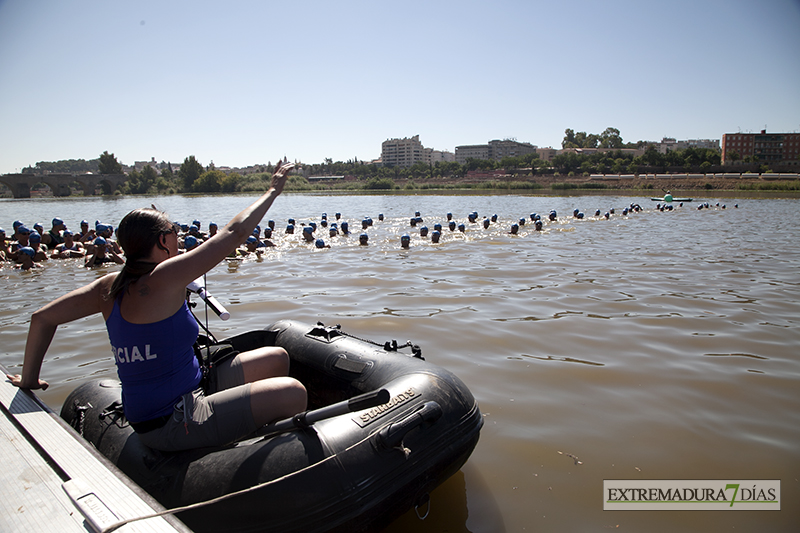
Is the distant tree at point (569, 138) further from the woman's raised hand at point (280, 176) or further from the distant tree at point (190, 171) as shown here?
the woman's raised hand at point (280, 176)

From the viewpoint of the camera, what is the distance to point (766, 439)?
147 inches

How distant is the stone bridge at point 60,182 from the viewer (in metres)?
70.6

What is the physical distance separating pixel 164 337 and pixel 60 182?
92.8 metres

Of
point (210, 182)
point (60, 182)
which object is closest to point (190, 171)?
point (210, 182)

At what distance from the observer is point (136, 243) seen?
7.60 ft

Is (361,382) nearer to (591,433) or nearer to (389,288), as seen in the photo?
(591,433)

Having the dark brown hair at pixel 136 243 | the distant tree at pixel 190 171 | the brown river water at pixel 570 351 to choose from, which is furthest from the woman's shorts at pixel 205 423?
the distant tree at pixel 190 171

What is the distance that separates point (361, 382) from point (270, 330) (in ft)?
4.01

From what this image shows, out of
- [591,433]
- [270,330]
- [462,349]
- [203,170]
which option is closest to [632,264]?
[462,349]

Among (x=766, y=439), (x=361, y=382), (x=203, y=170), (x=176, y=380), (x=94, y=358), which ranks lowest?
(x=766, y=439)

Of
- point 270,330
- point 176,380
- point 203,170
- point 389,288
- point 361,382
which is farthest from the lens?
point 203,170

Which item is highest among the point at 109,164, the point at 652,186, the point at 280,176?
the point at 109,164

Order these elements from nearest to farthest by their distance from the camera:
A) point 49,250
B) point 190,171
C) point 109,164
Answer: point 49,250 < point 190,171 < point 109,164

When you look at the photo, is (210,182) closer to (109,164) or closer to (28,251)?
(109,164)
